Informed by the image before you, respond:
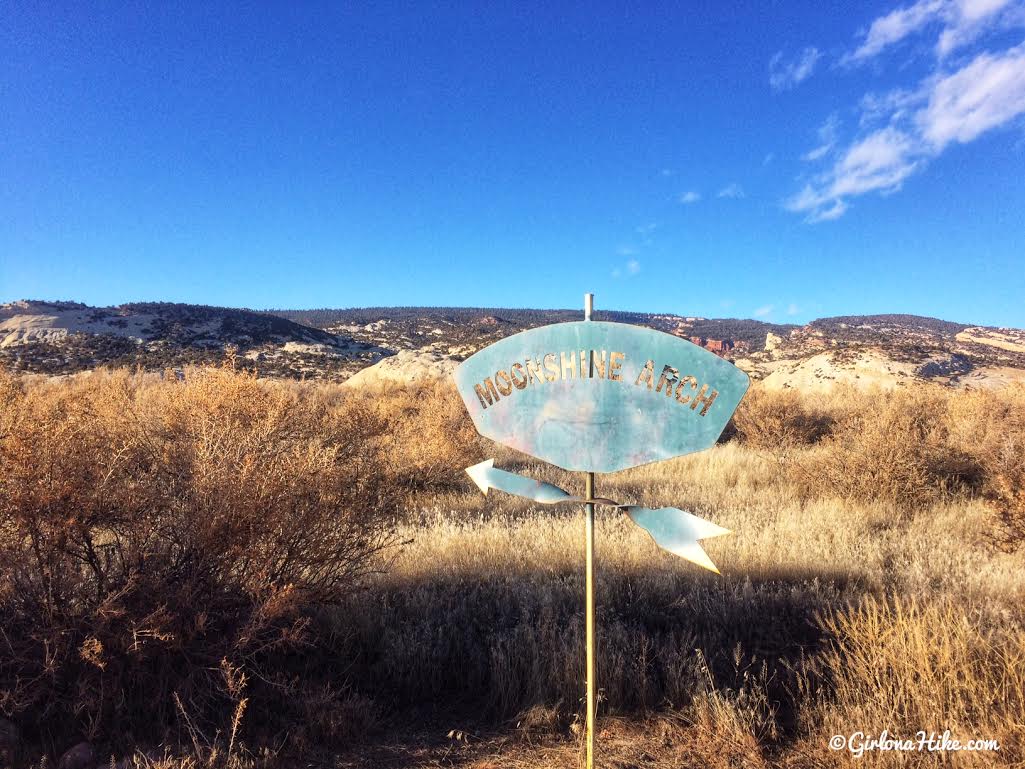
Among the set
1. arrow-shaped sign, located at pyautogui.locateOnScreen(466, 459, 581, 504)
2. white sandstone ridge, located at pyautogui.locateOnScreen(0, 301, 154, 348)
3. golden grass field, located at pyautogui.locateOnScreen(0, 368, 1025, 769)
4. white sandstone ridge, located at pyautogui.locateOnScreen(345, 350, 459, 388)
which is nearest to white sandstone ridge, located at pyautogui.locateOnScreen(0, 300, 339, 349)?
white sandstone ridge, located at pyautogui.locateOnScreen(0, 301, 154, 348)

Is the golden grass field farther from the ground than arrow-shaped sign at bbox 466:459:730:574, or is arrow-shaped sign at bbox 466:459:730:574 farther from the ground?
arrow-shaped sign at bbox 466:459:730:574

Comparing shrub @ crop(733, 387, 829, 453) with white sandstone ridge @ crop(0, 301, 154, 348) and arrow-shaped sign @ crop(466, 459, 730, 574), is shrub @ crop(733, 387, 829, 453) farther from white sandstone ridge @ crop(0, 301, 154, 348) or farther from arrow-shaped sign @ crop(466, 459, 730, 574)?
white sandstone ridge @ crop(0, 301, 154, 348)

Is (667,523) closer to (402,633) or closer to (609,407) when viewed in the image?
(609,407)

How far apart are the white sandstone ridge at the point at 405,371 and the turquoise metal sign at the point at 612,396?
1853 cm

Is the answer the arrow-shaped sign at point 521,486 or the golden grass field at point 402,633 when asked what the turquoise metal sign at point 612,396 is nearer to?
the arrow-shaped sign at point 521,486

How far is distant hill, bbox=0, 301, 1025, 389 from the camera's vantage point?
21219 mm

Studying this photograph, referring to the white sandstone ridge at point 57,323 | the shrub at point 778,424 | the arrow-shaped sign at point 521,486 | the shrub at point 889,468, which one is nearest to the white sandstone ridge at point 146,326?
the white sandstone ridge at point 57,323

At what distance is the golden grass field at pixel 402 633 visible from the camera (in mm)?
2602

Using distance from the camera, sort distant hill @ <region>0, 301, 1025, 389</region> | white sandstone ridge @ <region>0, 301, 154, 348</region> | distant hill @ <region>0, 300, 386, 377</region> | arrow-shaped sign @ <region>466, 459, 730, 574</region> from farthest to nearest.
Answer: white sandstone ridge @ <region>0, 301, 154, 348</region>
distant hill @ <region>0, 300, 386, 377</region>
distant hill @ <region>0, 301, 1025, 389</region>
arrow-shaped sign @ <region>466, 459, 730, 574</region>

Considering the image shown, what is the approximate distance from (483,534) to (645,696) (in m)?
2.50

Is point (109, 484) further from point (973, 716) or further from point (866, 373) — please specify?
point (866, 373)

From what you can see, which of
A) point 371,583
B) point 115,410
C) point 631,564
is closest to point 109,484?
point 371,583

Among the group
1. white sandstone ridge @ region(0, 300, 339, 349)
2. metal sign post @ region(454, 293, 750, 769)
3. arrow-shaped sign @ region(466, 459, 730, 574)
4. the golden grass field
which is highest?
white sandstone ridge @ region(0, 300, 339, 349)

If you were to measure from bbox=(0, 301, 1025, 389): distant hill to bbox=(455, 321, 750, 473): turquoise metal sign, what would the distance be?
12630mm
